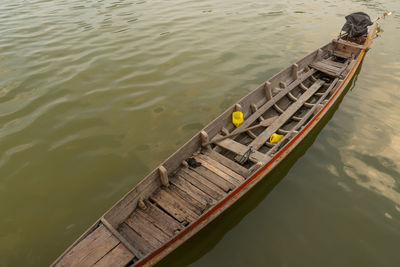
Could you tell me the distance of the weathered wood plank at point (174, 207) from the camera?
20.9 feet

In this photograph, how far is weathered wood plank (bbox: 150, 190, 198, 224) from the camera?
6380mm

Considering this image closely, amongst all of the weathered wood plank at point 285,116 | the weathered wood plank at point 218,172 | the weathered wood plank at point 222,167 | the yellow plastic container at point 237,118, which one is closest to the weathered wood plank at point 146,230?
the weathered wood plank at point 218,172

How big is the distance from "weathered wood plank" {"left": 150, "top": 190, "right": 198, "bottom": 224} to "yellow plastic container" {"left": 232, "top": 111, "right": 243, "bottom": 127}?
378 cm

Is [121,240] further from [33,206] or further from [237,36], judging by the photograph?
[237,36]

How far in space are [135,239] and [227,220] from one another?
2.69m

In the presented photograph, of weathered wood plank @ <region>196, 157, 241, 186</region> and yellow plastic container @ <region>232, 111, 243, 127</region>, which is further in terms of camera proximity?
yellow plastic container @ <region>232, 111, 243, 127</region>

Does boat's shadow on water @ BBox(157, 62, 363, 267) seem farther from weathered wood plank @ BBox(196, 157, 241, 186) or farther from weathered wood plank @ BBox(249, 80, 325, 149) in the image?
weathered wood plank @ BBox(249, 80, 325, 149)

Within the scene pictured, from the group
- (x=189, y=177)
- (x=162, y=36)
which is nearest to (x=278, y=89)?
(x=189, y=177)

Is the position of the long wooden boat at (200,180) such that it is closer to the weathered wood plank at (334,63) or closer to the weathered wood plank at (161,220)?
the weathered wood plank at (161,220)

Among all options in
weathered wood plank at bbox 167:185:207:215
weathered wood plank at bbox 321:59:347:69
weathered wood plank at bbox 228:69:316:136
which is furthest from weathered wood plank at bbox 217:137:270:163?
weathered wood plank at bbox 321:59:347:69

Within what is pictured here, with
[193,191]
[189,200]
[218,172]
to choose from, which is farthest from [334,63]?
[189,200]

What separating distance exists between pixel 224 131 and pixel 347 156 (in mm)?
4488

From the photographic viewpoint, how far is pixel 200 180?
733 centimetres

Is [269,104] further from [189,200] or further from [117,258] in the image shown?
[117,258]
